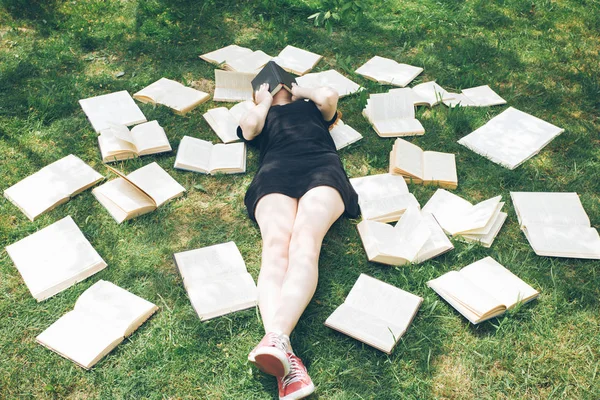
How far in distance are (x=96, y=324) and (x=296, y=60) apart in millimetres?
3573

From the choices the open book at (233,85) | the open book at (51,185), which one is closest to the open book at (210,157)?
the open book at (51,185)

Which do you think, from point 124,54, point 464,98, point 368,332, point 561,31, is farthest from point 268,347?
point 561,31

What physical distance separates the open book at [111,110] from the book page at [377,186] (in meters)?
2.11

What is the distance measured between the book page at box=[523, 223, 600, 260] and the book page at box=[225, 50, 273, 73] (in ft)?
10.3

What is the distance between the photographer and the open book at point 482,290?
3.08 m

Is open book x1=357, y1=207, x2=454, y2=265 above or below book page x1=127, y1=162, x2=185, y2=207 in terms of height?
above

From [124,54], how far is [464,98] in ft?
11.9

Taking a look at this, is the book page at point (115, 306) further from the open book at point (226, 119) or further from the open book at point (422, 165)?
the open book at point (422, 165)

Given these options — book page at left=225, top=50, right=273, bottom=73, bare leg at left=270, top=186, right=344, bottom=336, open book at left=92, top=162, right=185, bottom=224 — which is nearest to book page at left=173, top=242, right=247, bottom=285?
bare leg at left=270, top=186, right=344, bottom=336

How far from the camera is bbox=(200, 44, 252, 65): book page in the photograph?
550 cm

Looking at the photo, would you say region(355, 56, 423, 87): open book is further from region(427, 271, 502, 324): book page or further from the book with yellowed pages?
region(427, 271, 502, 324): book page

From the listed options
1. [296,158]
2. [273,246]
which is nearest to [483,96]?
[296,158]

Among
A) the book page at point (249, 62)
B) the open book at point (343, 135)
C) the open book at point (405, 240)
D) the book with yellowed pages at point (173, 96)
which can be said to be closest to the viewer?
the open book at point (405, 240)

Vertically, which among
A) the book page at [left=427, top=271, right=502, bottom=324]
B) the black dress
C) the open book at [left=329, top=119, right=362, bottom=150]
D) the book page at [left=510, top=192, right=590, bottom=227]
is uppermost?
the black dress
